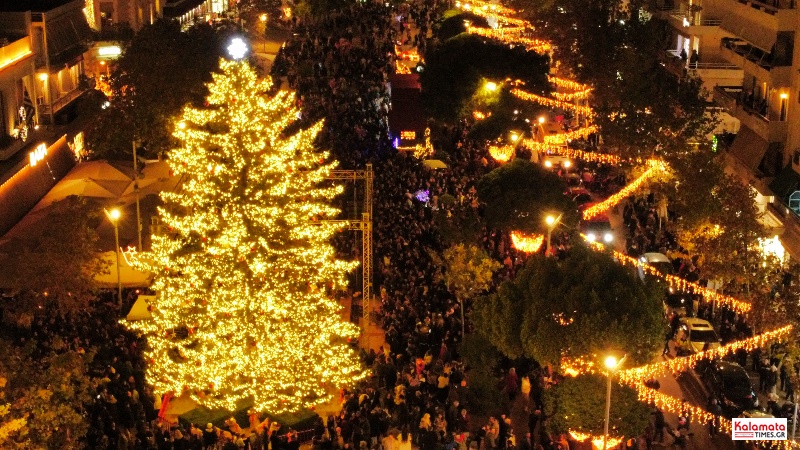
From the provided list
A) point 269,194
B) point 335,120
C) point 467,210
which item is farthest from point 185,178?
point 335,120

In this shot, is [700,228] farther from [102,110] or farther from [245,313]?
[102,110]

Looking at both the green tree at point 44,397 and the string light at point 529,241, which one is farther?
the string light at point 529,241

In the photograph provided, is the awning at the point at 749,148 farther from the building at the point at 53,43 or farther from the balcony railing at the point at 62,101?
the balcony railing at the point at 62,101

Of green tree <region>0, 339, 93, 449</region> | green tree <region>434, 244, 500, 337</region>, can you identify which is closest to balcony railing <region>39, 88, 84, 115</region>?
green tree <region>434, 244, 500, 337</region>

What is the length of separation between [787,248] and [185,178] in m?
17.9

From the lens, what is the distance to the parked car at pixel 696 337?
34562 mm

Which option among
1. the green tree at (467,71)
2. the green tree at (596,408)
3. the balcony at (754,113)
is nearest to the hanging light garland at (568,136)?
the green tree at (467,71)

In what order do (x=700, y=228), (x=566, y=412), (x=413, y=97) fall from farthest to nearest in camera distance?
1. (x=413, y=97)
2. (x=700, y=228)
3. (x=566, y=412)

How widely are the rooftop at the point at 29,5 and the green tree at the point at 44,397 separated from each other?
71.2 ft

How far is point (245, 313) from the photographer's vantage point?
29.1 m

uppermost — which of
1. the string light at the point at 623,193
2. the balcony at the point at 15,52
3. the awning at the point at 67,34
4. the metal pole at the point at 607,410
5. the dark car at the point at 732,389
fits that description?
the balcony at the point at 15,52

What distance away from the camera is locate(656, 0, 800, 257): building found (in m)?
40.7

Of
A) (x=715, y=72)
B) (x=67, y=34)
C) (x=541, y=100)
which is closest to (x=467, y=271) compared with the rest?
(x=67, y=34)

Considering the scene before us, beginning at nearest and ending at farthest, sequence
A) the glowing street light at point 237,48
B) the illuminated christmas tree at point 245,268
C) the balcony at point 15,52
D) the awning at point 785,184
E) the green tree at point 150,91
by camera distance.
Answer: the illuminated christmas tree at point 245,268, the awning at point 785,184, the balcony at point 15,52, the green tree at point 150,91, the glowing street light at point 237,48
